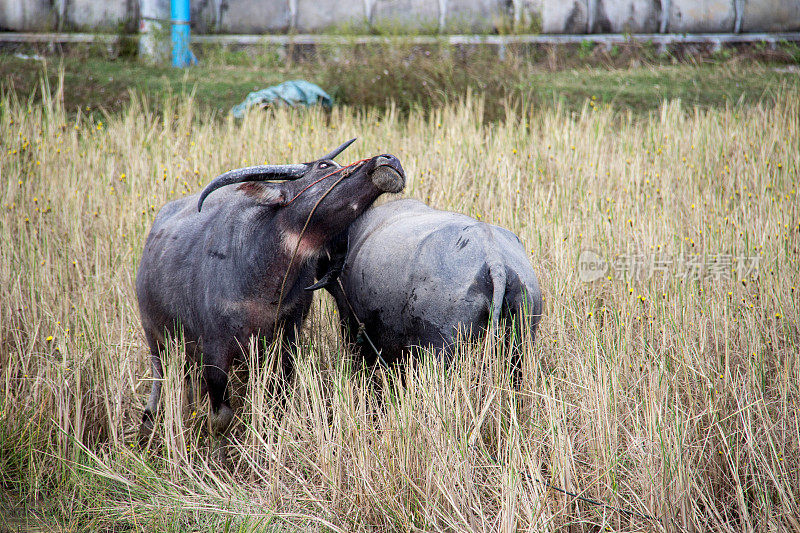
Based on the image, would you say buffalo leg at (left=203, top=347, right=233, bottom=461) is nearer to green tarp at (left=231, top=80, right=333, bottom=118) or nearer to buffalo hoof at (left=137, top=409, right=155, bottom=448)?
buffalo hoof at (left=137, top=409, right=155, bottom=448)

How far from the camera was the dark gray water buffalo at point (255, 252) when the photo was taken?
8.30 ft

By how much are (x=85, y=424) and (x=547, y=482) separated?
2.02 m

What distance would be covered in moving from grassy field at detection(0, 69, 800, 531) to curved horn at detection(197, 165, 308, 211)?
71 cm

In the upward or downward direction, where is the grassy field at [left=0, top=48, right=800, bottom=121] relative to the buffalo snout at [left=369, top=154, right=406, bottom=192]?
upward

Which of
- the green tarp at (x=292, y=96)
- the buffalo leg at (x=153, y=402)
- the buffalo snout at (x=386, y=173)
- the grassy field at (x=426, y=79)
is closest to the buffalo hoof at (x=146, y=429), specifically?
the buffalo leg at (x=153, y=402)

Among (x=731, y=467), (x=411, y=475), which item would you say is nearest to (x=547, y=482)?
(x=411, y=475)

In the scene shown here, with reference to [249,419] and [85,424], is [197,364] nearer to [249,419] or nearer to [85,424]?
[249,419]

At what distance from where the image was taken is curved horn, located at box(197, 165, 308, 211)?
8.13 feet

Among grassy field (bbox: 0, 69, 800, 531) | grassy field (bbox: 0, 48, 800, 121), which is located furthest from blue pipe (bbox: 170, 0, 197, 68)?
grassy field (bbox: 0, 69, 800, 531)

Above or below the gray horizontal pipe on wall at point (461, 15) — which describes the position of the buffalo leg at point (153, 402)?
below

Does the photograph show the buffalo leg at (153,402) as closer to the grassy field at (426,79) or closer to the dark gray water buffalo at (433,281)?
the dark gray water buffalo at (433,281)

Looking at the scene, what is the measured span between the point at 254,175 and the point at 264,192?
87mm

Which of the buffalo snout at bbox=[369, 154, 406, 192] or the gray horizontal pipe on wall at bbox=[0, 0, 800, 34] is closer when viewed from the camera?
the buffalo snout at bbox=[369, 154, 406, 192]

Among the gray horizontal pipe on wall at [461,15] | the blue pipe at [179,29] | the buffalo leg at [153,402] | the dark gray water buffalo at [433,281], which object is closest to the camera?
the dark gray water buffalo at [433,281]
